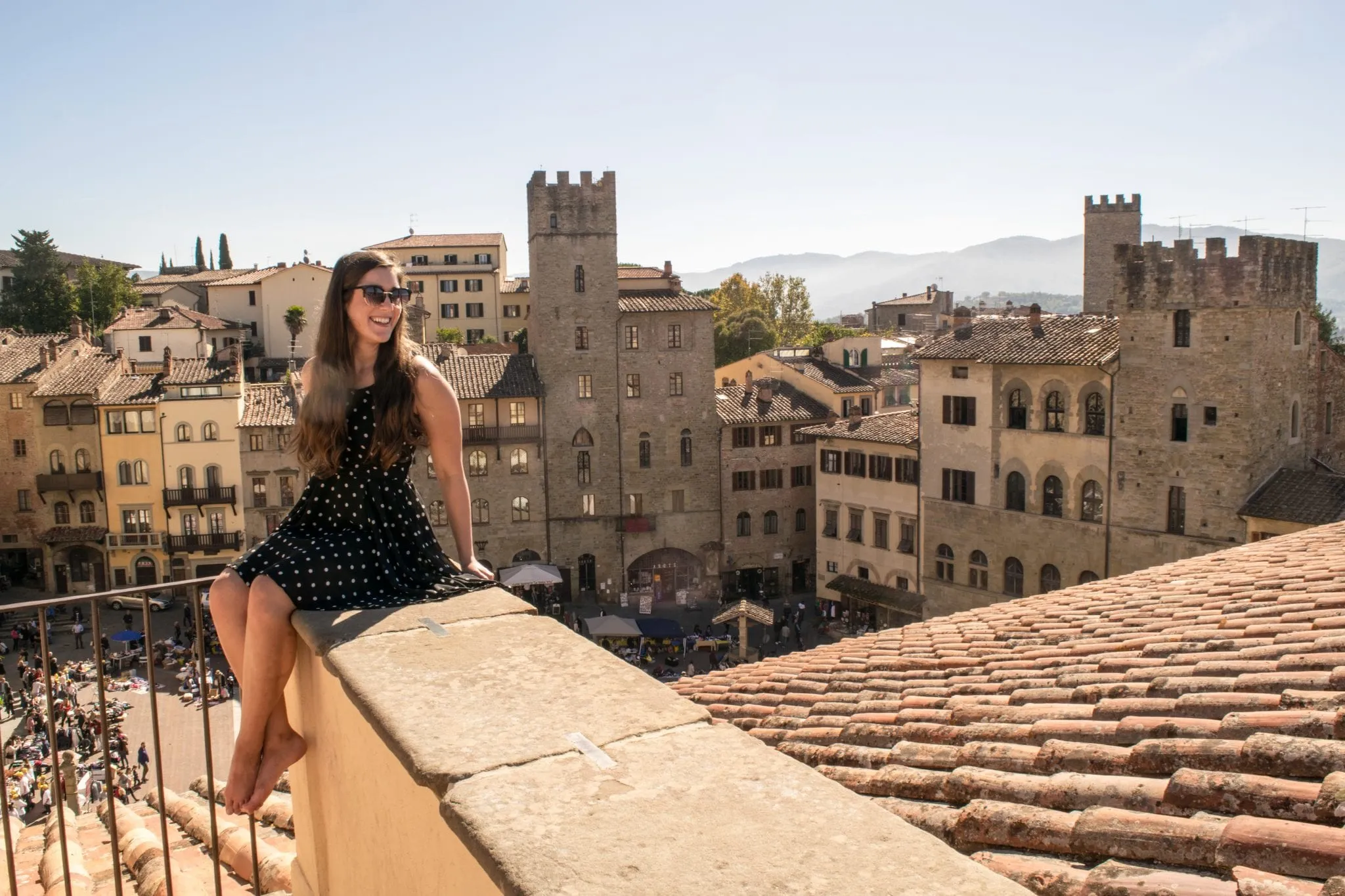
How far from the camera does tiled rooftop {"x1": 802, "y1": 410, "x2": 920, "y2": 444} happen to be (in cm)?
4228

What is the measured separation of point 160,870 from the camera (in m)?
5.70

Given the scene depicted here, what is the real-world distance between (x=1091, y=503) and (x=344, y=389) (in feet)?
111

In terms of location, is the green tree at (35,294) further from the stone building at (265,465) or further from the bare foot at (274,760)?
the bare foot at (274,760)

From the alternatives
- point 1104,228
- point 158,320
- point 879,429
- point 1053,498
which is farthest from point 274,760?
point 1104,228

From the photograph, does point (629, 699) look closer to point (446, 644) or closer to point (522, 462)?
point (446, 644)

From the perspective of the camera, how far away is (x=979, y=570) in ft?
127

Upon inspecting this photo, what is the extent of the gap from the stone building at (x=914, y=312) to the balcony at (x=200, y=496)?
190ft

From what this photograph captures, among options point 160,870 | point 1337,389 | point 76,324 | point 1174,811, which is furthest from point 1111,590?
point 76,324

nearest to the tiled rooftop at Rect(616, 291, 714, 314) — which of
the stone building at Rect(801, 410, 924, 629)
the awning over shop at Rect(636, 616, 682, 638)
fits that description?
the stone building at Rect(801, 410, 924, 629)

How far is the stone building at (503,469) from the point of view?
47.9 m

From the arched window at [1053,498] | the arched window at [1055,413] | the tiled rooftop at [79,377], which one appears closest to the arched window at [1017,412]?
the arched window at [1055,413]

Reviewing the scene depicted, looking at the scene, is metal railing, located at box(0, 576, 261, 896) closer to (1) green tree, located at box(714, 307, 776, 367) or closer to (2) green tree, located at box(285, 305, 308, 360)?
(2) green tree, located at box(285, 305, 308, 360)

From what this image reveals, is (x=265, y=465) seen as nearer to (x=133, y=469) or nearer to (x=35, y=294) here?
(x=133, y=469)

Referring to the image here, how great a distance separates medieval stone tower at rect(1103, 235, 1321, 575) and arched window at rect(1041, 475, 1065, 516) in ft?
6.66
